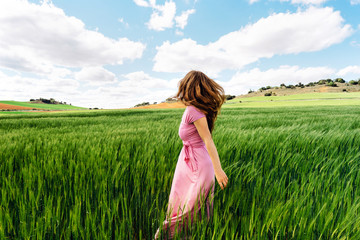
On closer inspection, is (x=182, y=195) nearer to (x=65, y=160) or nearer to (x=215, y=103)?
(x=215, y=103)

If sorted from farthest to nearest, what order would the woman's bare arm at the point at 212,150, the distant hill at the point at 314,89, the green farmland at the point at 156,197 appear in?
the distant hill at the point at 314,89 < the woman's bare arm at the point at 212,150 < the green farmland at the point at 156,197

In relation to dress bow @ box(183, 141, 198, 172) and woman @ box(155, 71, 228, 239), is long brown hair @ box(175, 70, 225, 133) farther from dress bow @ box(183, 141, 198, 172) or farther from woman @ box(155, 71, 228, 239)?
dress bow @ box(183, 141, 198, 172)

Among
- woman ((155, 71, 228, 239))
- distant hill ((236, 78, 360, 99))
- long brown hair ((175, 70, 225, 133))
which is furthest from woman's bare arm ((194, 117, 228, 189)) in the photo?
distant hill ((236, 78, 360, 99))

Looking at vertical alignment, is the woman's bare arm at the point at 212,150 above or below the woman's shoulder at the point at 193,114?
below

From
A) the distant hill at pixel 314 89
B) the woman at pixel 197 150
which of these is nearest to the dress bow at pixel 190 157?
the woman at pixel 197 150

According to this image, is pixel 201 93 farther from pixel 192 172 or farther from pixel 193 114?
pixel 192 172

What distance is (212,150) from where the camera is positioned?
1.13 meters

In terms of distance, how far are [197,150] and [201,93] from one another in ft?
1.24

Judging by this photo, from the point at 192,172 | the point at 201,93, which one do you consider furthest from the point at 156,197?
the point at 201,93

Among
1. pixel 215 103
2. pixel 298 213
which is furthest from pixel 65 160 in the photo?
pixel 298 213

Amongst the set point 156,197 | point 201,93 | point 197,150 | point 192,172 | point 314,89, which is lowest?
point 156,197

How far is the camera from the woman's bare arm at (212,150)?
1.13m

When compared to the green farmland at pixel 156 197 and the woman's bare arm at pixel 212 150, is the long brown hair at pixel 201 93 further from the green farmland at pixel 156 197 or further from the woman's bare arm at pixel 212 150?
the green farmland at pixel 156 197

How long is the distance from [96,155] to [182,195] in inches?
46.1
